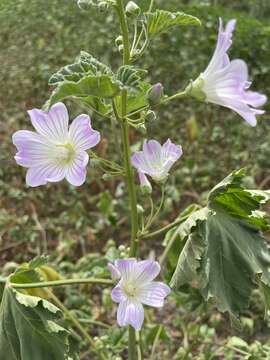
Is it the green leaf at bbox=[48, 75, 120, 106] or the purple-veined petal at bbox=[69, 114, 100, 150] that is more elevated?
the green leaf at bbox=[48, 75, 120, 106]

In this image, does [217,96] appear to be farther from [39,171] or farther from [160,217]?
[160,217]

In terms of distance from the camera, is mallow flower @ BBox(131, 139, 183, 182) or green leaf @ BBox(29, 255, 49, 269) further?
green leaf @ BBox(29, 255, 49, 269)

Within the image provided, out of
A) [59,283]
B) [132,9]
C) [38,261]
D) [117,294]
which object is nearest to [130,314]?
[117,294]

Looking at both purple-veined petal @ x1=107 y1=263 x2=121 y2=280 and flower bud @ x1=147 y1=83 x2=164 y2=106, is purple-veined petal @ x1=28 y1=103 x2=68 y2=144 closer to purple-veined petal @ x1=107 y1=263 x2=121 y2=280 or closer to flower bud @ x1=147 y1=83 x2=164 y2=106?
flower bud @ x1=147 y1=83 x2=164 y2=106

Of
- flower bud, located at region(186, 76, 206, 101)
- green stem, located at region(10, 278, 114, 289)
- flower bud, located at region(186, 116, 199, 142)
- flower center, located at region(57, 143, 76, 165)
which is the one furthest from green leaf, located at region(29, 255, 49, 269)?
flower bud, located at region(186, 116, 199, 142)

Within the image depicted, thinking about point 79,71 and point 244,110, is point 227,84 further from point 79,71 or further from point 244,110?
point 79,71

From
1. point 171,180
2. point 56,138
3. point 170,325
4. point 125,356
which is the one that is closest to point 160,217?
point 171,180

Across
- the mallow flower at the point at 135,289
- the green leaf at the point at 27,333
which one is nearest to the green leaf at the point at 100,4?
the mallow flower at the point at 135,289
